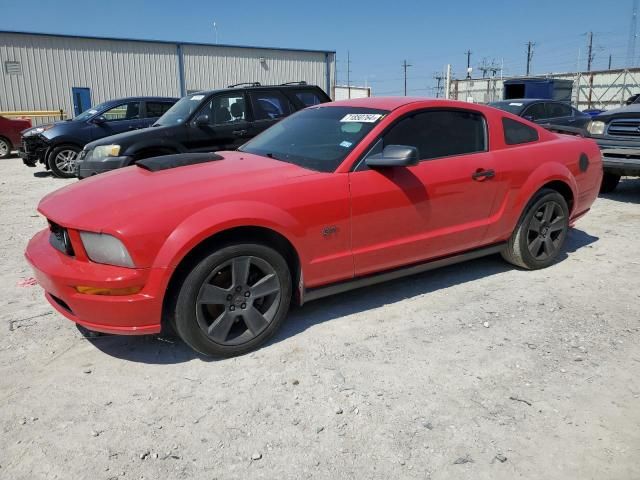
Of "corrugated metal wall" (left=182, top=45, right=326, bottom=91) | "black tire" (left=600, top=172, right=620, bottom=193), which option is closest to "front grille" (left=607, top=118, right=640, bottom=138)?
"black tire" (left=600, top=172, right=620, bottom=193)

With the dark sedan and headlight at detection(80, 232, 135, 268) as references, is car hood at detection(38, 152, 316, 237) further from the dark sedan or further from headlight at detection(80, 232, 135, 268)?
the dark sedan

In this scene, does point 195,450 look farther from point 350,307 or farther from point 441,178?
point 441,178

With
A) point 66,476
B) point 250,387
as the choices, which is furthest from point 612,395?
point 66,476

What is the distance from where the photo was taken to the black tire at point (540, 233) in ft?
14.8

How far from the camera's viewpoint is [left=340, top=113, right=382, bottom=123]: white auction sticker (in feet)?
12.3

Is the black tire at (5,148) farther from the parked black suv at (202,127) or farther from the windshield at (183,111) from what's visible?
the windshield at (183,111)

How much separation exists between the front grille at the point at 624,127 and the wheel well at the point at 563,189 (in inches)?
136

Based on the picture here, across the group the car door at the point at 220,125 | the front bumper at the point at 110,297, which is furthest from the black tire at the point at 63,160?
the front bumper at the point at 110,297

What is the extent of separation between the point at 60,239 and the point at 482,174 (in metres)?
3.08

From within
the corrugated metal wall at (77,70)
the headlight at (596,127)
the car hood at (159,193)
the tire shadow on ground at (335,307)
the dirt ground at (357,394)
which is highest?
the corrugated metal wall at (77,70)

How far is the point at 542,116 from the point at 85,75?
20864mm

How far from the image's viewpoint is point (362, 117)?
3850 millimetres

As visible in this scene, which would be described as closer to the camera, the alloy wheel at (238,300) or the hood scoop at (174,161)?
the alloy wheel at (238,300)

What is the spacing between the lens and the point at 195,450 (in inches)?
95.2
